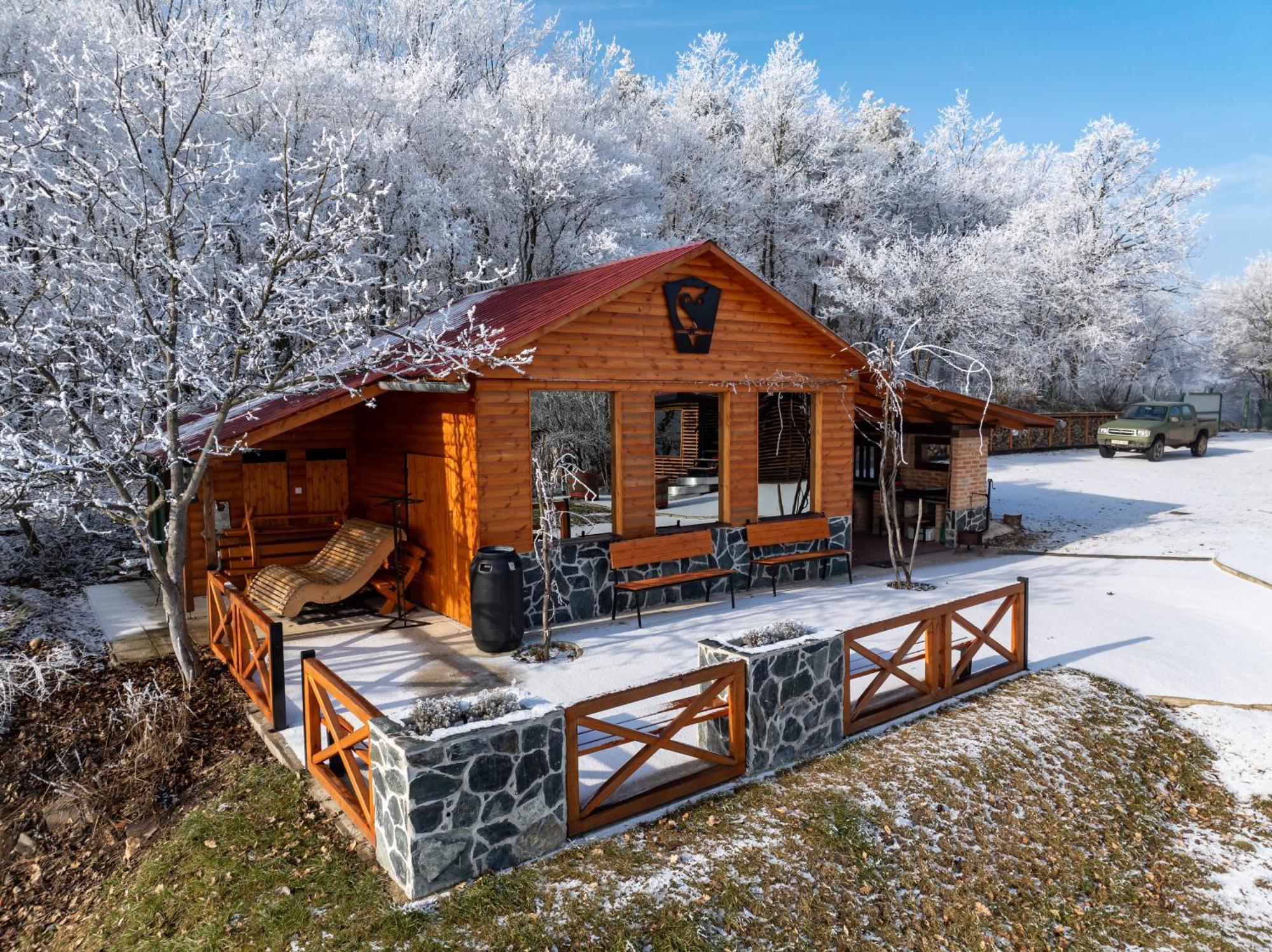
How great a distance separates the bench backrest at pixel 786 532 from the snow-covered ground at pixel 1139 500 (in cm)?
549

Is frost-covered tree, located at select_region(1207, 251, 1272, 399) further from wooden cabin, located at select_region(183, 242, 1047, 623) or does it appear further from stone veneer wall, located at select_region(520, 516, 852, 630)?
stone veneer wall, located at select_region(520, 516, 852, 630)

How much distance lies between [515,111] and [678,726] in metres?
20.0

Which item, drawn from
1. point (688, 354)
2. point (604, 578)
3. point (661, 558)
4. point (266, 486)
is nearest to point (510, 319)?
point (688, 354)

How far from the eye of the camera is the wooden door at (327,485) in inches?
476

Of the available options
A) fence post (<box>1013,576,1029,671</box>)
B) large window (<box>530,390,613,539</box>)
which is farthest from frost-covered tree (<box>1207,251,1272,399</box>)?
fence post (<box>1013,576,1029,671</box>)

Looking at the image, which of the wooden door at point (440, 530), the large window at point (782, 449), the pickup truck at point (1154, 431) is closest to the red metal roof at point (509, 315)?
the wooden door at point (440, 530)

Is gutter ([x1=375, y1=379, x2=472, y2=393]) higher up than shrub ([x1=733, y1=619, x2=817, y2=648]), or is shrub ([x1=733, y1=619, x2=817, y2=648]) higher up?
gutter ([x1=375, y1=379, x2=472, y2=393])

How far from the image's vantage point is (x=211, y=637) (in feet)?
29.8

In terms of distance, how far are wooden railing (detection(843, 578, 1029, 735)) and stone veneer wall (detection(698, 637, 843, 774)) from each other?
19 centimetres

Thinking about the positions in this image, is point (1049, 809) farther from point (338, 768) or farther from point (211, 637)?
point (211, 637)

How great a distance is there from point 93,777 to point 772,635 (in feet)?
18.6

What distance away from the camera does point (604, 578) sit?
10.4 metres

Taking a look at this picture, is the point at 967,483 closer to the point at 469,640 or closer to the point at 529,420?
the point at 529,420

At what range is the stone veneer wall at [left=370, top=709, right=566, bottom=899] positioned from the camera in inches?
185
